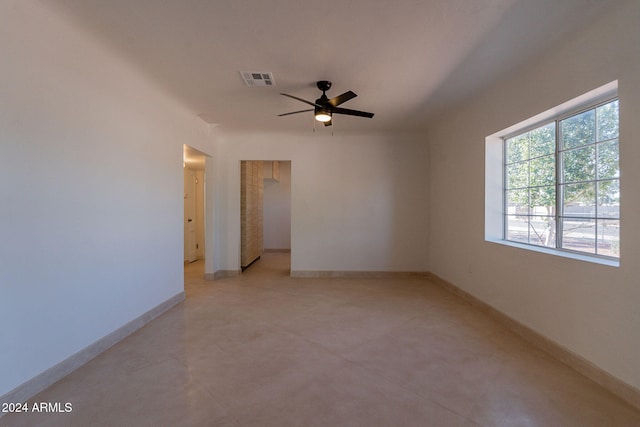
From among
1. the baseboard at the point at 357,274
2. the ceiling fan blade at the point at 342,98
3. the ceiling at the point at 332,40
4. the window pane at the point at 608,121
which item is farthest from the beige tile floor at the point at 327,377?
the ceiling at the point at 332,40

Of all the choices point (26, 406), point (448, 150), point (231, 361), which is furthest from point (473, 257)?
point (26, 406)

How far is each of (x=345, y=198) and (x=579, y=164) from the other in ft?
11.5

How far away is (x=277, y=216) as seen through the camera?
880 centimetres

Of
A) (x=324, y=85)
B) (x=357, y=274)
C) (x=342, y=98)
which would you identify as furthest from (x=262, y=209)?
(x=342, y=98)

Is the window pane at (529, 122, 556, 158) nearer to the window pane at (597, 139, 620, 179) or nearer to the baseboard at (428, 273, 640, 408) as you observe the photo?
the window pane at (597, 139, 620, 179)

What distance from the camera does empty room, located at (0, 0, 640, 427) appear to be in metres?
1.88

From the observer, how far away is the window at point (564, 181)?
2.25 metres

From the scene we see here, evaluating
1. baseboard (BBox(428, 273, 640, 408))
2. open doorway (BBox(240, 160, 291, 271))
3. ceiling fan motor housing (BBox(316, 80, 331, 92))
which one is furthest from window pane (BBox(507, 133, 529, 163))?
open doorway (BBox(240, 160, 291, 271))

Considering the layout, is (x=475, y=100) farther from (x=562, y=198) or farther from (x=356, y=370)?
(x=356, y=370)

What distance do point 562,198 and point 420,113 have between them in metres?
2.25

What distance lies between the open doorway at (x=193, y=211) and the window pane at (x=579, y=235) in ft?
21.2

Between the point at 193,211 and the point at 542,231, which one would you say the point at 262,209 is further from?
the point at 542,231

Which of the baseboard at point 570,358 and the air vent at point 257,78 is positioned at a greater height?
the air vent at point 257,78

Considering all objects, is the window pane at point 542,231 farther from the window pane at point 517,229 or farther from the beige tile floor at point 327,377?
the beige tile floor at point 327,377
